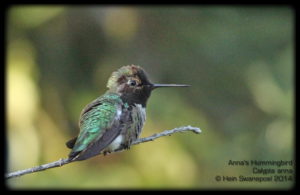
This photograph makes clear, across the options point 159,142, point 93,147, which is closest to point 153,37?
point 159,142

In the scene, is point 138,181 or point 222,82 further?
point 222,82

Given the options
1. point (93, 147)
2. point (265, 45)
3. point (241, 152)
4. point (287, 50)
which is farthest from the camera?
point (265, 45)

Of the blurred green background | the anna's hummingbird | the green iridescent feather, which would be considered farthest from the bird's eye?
the blurred green background

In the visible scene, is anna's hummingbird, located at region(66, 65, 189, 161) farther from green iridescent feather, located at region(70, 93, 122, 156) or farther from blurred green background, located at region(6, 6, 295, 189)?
blurred green background, located at region(6, 6, 295, 189)

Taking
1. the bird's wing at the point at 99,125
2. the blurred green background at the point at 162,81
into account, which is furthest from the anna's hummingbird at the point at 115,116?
the blurred green background at the point at 162,81

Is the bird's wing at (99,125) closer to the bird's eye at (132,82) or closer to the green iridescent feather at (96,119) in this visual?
the green iridescent feather at (96,119)

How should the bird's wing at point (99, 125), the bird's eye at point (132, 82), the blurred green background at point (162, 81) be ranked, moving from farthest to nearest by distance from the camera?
the blurred green background at point (162, 81) < the bird's eye at point (132, 82) < the bird's wing at point (99, 125)

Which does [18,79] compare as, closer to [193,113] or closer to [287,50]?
[193,113]

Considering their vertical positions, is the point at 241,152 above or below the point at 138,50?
below
